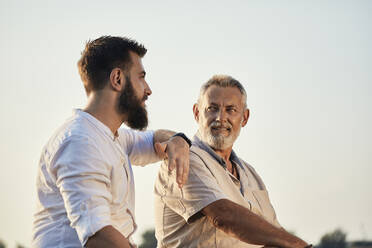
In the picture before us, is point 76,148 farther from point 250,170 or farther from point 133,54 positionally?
point 250,170

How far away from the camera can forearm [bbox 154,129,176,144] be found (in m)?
4.19

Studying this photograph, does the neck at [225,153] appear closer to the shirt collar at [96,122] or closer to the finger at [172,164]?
the finger at [172,164]

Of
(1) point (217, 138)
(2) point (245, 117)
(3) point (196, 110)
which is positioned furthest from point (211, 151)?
(2) point (245, 117)

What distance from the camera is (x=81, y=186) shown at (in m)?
2.94

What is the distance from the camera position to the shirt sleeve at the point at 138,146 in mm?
4059

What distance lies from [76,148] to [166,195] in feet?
4.57

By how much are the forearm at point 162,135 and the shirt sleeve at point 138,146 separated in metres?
0.04

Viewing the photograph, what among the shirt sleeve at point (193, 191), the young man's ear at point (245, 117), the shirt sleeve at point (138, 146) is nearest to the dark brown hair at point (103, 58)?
the shirt sleeve at point (138, 146)

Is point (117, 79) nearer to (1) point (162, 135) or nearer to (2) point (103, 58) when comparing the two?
(2) point (103, 58)

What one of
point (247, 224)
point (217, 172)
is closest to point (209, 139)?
point (217, 172)

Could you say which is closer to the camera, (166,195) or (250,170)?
(166,195)

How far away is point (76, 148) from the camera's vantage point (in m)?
3.06

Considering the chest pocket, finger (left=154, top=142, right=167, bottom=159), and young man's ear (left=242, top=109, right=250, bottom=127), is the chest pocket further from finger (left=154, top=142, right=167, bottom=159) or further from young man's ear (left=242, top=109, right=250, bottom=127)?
finger (left=154, top=142, right=167, bottom=159)

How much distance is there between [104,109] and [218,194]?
1.08m
